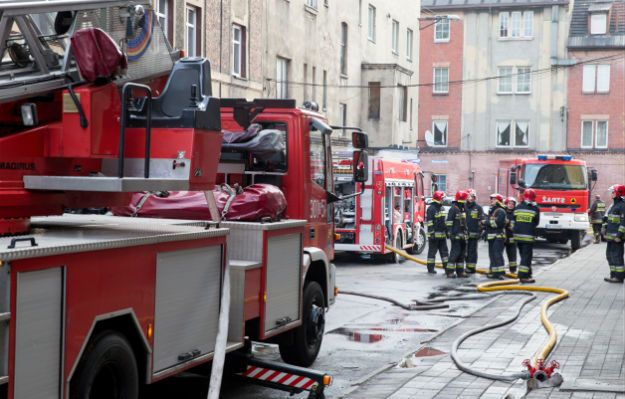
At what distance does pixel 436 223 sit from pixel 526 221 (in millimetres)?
2163

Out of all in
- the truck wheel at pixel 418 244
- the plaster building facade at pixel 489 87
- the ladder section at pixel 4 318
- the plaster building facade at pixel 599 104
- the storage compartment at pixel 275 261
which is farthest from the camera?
the plaster building facade at pixel 489 87

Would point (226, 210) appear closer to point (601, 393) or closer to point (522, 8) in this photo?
point (601, 393)

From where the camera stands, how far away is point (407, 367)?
9.55m

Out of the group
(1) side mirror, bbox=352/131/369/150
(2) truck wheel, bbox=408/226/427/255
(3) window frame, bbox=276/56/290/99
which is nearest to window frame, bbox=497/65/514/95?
(3) window frame, bbox=276/56/290/99

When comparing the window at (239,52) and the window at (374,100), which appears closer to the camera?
the window at (239,52)

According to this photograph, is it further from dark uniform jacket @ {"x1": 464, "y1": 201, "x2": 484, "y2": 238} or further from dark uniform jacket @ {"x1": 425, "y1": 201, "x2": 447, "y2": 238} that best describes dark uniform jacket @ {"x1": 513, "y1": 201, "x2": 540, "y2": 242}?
dark uniform jacket @ {"x1": 425, "y1": 201, "x2": 447, "y2": 238}

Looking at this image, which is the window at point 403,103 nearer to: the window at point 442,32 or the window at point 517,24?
the window at point 442,32

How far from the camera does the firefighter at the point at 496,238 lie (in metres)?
19.0

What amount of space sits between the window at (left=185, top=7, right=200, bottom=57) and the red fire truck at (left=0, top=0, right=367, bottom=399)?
15.3m

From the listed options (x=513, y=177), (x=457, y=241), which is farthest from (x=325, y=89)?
(x=457, y=241)

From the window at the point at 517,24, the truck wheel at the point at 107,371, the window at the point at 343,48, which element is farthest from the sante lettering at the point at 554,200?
Result: the window at the point at 517,24

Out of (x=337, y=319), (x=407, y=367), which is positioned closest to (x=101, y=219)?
(x=407, y=367)

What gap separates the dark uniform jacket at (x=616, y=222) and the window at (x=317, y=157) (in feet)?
31.1

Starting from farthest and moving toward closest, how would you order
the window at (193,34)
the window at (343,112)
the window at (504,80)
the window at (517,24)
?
1. the window at (504,80)
2. the window at (517,24)
3. the window at (343,112)
4. the window at (193,34)
